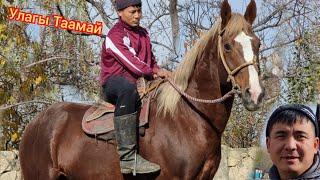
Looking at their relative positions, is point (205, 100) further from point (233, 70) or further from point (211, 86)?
point (233, 70)

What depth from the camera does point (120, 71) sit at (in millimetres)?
5039

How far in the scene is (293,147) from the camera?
65.0 inches

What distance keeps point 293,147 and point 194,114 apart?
3.25 metres

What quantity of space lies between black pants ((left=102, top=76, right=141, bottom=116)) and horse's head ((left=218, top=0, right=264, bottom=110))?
2.64ft

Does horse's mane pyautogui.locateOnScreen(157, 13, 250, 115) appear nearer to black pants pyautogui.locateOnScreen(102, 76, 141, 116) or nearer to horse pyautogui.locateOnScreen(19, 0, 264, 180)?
horse pyautogui.locateOnScreen(19, 0, 264, 180)

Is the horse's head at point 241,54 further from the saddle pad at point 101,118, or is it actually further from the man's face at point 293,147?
the man's face at point 293,147

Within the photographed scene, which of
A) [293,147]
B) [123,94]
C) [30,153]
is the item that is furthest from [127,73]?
[293,147]

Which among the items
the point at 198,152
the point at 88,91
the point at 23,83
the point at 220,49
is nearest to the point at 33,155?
the point at 198,152

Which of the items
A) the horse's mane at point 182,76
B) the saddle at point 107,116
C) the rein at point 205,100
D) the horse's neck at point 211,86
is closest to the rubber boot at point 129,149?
the saddle at point 107,116

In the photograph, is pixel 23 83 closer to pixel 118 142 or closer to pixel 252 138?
pixel 252 138

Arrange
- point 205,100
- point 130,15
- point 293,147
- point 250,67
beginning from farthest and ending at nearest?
point 130,15, point 205,100, point 250,67, point 293,147

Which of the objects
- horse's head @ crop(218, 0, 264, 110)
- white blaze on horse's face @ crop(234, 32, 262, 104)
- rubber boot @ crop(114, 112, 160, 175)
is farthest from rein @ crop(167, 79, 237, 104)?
rubber boot @ crop(114, 112, 160, 175)

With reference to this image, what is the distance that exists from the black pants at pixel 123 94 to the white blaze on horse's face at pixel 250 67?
970mm

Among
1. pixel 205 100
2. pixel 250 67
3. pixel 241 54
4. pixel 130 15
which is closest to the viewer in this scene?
pixel 250 67
